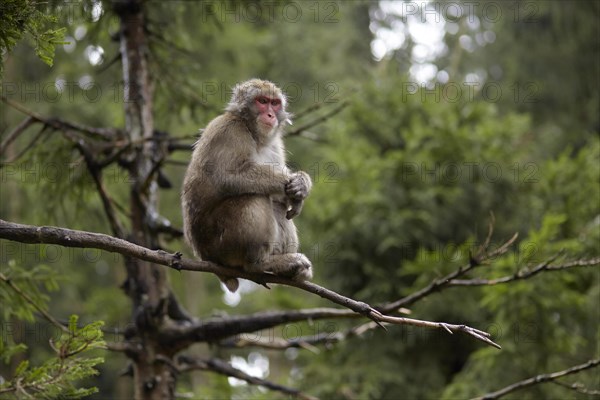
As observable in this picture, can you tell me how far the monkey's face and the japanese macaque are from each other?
0.48 ft

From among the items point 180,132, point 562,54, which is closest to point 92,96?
point 180,132

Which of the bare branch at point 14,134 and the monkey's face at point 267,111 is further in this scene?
the bare branch at point 14,134

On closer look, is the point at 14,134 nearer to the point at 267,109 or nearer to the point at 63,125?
the point at 63,125

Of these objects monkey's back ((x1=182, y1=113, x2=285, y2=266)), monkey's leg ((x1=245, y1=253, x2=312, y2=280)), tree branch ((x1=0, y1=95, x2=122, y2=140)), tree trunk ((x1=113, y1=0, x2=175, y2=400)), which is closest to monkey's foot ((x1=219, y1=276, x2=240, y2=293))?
monkey's back ((x1=182, y1=113, x2=285, y2=266))

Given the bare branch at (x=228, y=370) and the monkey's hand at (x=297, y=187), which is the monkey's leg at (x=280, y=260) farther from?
the bare branch at (x=228, y=370)

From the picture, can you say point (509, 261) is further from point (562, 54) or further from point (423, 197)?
point (562, 54)

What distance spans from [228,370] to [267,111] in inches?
87.4

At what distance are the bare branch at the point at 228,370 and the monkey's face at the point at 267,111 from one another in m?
2.09

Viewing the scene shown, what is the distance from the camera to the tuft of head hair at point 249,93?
17.5ft

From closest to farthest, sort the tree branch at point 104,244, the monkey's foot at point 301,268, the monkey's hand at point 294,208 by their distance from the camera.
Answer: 1. the tree branch at point 104,244
2. the monkey's foot at point 301,268
3. the monkey's hand at point 294,208

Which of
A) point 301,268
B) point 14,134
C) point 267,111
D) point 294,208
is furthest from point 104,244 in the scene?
point 14,134

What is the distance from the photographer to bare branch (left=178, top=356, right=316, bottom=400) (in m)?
5.81

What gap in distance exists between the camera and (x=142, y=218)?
595 centimetres

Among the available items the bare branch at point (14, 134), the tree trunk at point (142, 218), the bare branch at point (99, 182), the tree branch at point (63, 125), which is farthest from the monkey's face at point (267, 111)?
the bare branch at point (14, 134)
